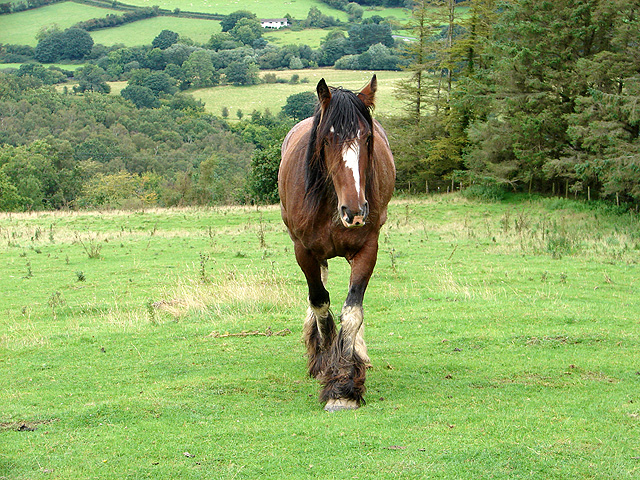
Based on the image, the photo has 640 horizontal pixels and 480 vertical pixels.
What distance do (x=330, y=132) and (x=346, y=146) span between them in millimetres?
279

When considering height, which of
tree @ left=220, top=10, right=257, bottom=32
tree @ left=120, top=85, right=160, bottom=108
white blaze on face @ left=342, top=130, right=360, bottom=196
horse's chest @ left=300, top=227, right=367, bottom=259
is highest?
tree @ left=220, top=10, right=257, bottom=32

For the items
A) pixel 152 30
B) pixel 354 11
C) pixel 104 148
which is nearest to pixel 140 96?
pixel 104 148

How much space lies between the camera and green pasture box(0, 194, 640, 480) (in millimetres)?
4785

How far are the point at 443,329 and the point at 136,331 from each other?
4590 millimetres

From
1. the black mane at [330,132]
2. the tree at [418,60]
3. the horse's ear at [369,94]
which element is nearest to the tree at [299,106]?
the tree at [418,60]

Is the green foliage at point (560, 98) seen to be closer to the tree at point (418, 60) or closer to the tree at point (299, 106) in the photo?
the tree at point (418, 60)

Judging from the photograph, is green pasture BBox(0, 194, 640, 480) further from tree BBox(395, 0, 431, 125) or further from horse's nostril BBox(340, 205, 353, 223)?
tree BBox(395, 0, 431, 125)

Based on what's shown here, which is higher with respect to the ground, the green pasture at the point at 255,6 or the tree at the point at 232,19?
the green pasture at the point at 255,6

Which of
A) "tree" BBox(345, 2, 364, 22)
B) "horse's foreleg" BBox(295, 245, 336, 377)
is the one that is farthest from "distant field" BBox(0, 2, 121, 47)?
"horse's foreleg" BBox(295, 245, 336, 377)

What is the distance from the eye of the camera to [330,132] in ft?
19.7

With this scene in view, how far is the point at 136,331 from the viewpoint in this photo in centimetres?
953

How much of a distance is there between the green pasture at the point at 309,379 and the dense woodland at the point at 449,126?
12.8 m

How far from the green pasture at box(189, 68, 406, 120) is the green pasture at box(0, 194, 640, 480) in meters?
81.5

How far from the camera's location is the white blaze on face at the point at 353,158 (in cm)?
567
